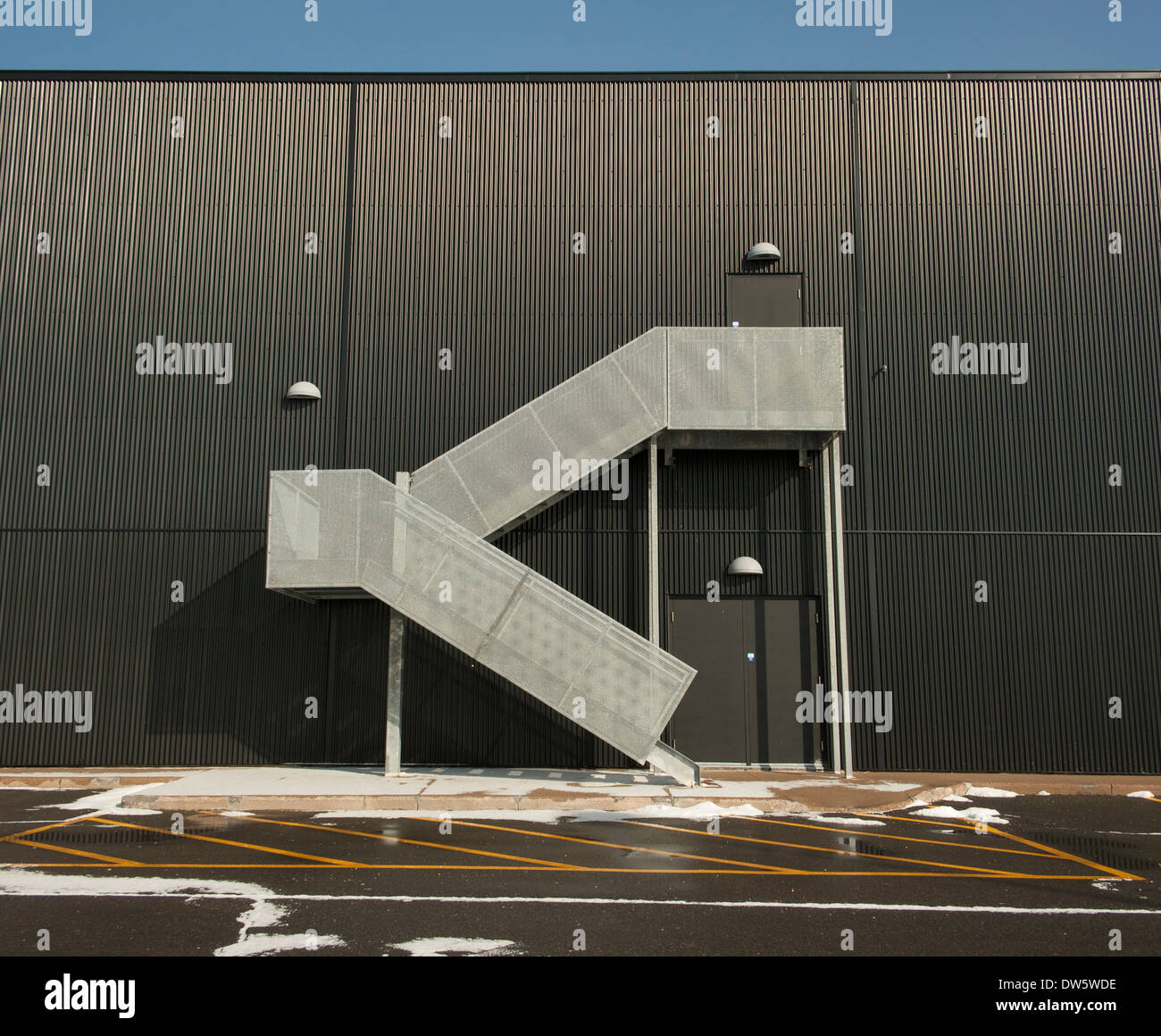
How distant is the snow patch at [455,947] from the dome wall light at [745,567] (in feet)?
35.9

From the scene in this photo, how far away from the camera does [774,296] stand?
701 inches

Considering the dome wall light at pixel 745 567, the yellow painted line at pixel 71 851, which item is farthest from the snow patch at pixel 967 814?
the yellow painted line at pixel 71 851

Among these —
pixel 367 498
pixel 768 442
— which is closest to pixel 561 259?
pixel 768 442

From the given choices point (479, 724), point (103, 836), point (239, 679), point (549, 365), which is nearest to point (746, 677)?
point (479, 724)

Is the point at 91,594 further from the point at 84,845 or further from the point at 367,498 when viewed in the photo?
the point at 84,845

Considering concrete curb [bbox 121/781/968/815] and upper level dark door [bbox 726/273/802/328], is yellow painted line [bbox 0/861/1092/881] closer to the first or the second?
concrete curb [bbox 121/781/968/815]

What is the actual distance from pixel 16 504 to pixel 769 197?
645 inches

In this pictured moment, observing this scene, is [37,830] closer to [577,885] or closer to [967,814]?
[577,885]

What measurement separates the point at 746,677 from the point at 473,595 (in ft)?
19.0

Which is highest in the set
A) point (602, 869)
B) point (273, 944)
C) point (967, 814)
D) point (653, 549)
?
point (653, 549)

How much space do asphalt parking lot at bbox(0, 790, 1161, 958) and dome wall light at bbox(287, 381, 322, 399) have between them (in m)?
8.34

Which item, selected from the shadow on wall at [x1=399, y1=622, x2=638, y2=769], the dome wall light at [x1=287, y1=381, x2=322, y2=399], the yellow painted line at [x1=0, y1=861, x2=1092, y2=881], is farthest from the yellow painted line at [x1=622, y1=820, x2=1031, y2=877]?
the dome wall light at [x1=287, y1=381, x2=322, y2=399]

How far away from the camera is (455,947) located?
20.6 feet

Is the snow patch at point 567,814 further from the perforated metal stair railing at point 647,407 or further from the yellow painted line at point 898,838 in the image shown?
the perforated metal stair railing at point 647,407
